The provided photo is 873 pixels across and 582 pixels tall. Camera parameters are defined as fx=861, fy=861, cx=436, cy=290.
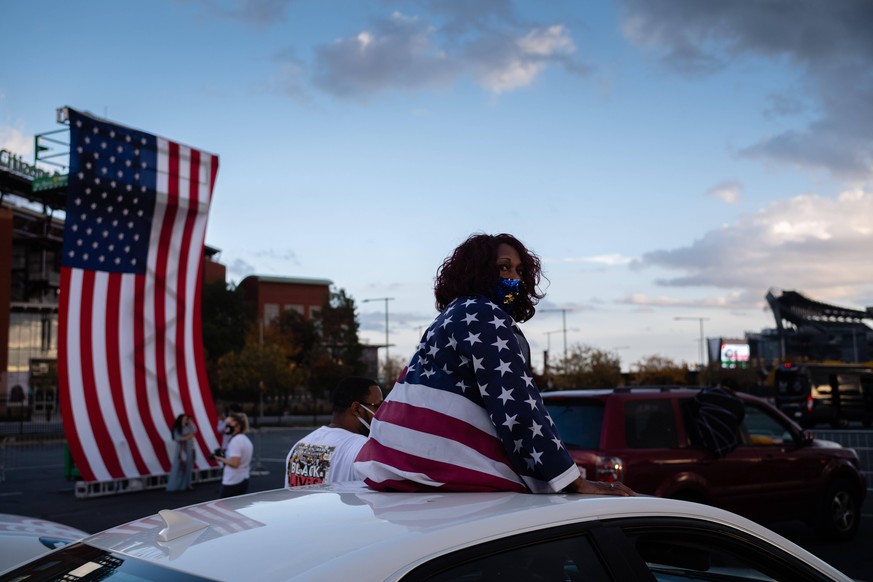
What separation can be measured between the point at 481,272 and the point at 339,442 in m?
1.64

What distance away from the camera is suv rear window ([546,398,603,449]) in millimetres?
Result: 8039

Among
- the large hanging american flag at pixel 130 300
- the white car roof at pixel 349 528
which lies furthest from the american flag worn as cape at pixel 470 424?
the large hanging american flag at pixel 130 300

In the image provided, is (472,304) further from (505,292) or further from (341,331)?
(341,331)

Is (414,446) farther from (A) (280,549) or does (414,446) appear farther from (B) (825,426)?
(B) (825,426)

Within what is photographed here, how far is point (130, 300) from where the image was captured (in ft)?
56.3

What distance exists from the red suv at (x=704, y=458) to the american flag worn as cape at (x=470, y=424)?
5152 millimetres

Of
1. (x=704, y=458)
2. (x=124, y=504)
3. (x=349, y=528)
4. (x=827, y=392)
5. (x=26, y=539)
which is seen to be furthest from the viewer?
(x=827, y=392)

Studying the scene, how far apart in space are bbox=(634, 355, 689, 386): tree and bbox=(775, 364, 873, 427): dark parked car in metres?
21.6

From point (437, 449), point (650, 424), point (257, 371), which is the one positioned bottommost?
point (650, 424)

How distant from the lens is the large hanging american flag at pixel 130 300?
1617cm

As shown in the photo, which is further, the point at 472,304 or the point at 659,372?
the point at 659,372

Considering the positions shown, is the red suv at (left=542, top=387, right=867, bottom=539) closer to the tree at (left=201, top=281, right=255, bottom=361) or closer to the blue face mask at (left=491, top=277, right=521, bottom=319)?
the blue face mask at (left=491, top=277, right=521, bottom=319)

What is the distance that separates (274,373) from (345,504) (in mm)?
54227

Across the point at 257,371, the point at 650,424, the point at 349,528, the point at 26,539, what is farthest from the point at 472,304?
the point at 257,371
